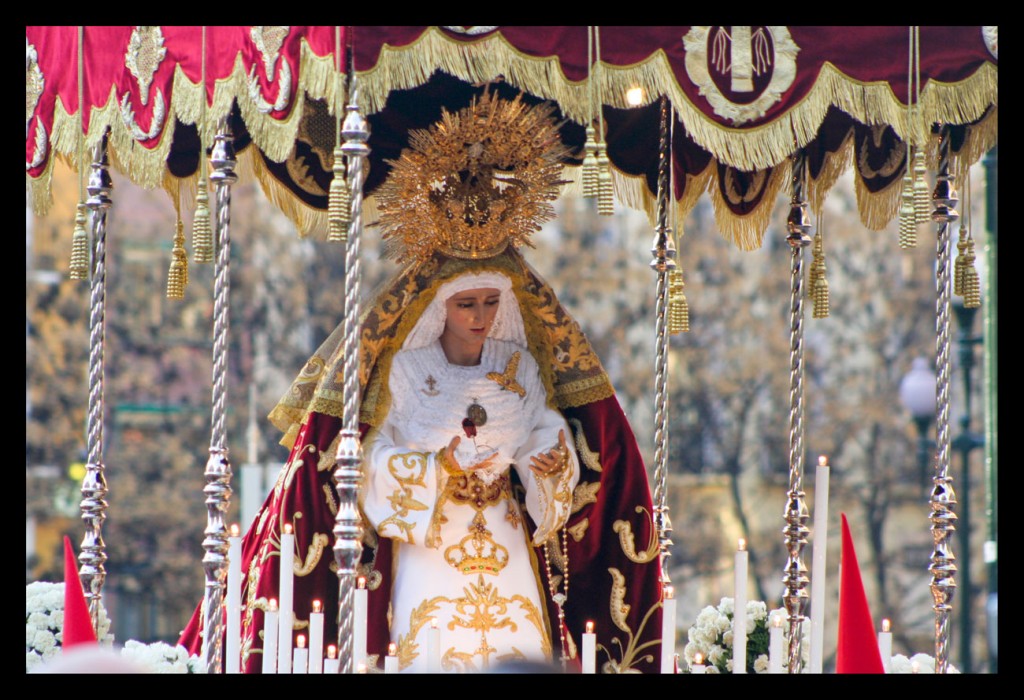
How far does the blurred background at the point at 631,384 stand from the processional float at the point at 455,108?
37.9 feet

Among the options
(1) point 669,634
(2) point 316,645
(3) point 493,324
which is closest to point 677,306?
(3) point 493,324

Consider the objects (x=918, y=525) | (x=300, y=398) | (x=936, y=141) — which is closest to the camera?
(x=936, y=141)

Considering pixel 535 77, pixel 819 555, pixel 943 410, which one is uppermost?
pixel 535 77

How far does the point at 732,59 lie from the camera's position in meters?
6.07

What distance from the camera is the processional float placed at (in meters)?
5.82

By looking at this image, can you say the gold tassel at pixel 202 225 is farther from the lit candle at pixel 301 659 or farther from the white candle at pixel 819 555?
the white candle at pixel 819 555

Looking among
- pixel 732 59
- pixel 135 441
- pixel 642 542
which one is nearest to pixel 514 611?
pixel 642 542

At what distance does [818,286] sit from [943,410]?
1.02 m

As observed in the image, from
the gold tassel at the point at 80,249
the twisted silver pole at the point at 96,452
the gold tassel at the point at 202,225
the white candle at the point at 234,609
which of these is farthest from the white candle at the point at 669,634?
the gold tassel at the point at 80,249

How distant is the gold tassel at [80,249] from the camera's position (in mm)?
6820

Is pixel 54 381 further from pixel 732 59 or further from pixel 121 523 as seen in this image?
pixel 732 59

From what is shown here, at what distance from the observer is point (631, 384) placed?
19266mm

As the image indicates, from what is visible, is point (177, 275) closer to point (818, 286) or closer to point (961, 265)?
point (818, 286)

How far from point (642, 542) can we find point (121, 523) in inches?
496
